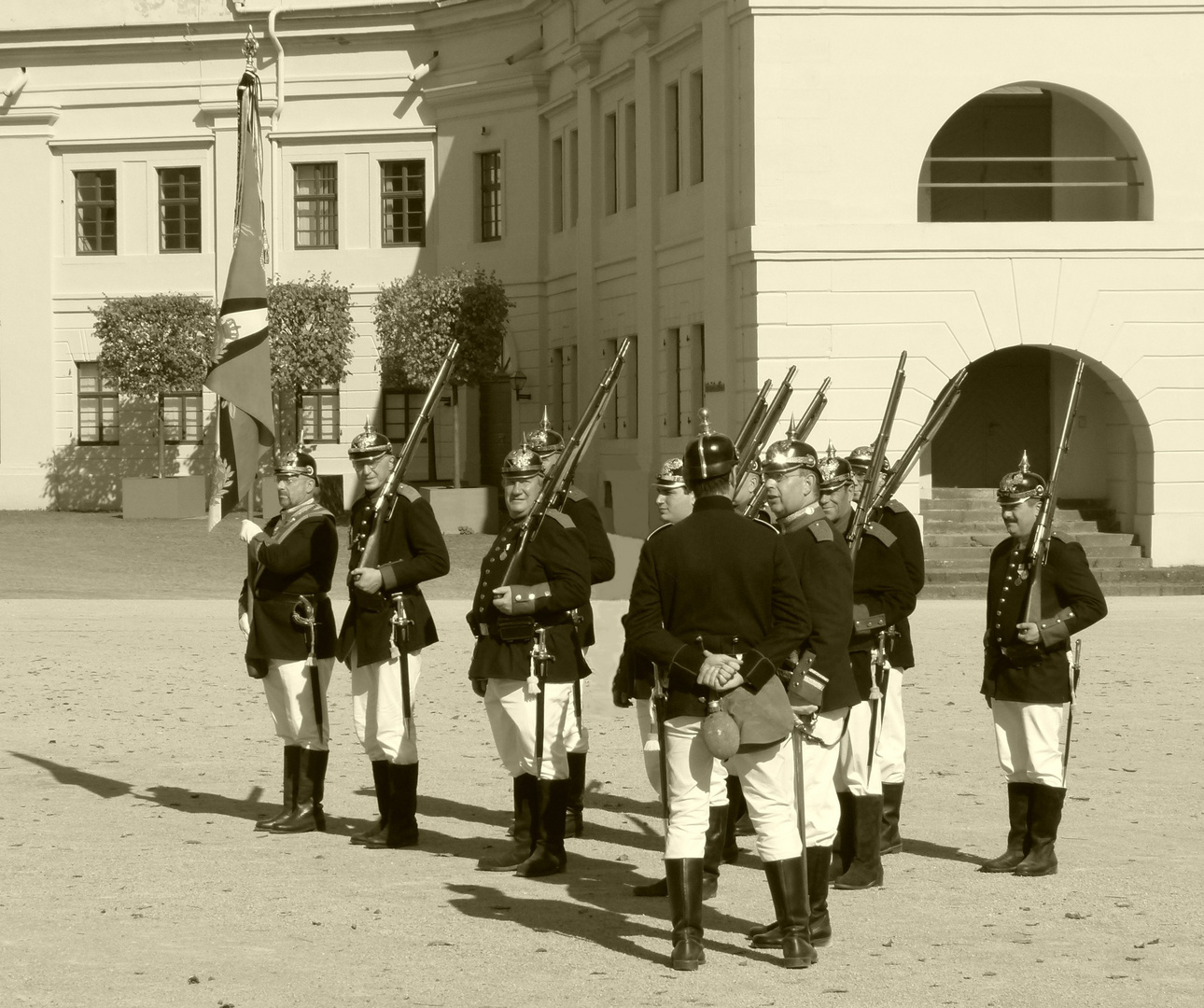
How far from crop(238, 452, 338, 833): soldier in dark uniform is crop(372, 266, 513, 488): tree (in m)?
24.2

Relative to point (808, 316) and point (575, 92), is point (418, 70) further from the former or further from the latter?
point (808, 316)

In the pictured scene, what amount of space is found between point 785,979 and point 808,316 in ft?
64.9

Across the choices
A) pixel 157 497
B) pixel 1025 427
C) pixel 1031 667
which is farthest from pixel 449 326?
pixel 1031 667

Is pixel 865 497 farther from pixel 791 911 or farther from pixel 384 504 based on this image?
pixel 791 911

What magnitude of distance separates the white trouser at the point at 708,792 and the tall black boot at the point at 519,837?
1.93m

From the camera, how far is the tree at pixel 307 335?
3709 centimetres

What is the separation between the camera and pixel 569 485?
9.95m

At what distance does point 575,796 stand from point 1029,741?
7.33ft

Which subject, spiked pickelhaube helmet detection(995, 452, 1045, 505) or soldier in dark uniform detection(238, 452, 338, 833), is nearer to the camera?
spiked pickelhaube helmet detection(995, 452, 1045, 505)

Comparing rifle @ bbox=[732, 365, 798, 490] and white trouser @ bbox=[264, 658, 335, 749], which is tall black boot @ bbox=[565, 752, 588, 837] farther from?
rifle @ bbox=[732, 365, 798, 490]

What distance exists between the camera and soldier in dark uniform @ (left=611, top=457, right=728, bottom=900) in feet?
25.5

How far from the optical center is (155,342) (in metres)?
37.4

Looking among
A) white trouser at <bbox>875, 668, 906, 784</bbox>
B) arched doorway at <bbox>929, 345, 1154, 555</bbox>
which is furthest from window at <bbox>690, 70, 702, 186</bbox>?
Result: white trouser at <bbox>875, 668, 906, 784</bbox>

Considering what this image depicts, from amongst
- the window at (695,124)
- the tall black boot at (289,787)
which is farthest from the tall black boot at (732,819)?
the window at (695,124)
